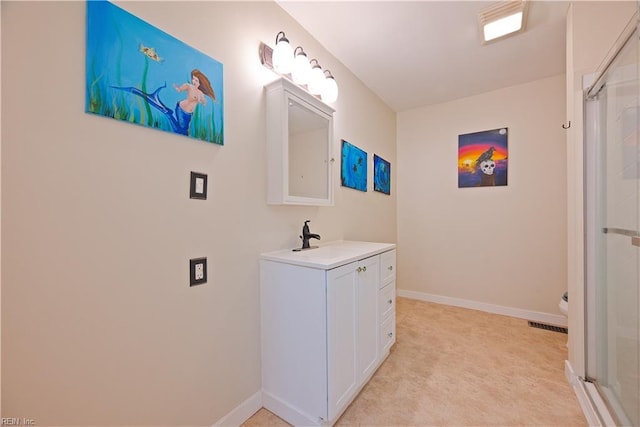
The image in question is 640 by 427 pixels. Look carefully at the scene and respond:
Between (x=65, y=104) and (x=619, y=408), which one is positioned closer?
(x=65, y=104)

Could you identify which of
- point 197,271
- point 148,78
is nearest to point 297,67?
point 148,78

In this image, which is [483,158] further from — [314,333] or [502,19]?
[314,333]

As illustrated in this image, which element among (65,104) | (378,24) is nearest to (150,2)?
A: (65,104)

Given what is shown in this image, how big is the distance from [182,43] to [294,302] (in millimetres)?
1337

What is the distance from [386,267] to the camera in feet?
6.00

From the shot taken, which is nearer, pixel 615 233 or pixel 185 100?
pixel 185 100

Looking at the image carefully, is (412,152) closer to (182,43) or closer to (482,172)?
(482,172)

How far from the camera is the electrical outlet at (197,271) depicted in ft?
3.78

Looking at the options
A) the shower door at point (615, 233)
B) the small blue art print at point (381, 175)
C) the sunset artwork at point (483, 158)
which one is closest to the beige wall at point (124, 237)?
the small blue art print at point (381, 175)

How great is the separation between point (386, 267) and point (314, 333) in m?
0.80

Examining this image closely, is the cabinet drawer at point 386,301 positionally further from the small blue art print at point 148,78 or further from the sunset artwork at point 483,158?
the sunset artwork at point 483,158

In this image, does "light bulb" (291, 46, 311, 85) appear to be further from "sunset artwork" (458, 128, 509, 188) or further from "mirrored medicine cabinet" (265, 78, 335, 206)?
"sunset artwork" (458, 128, 509, 188)

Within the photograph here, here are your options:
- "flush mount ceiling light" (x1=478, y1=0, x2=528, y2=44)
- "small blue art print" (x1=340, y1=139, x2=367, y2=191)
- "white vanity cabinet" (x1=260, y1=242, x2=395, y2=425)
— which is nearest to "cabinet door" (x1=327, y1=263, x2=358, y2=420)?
"white vanity cabinet" (x1=260, y1=242, x2=395, y2=425)

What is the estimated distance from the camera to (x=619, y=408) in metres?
1.24
